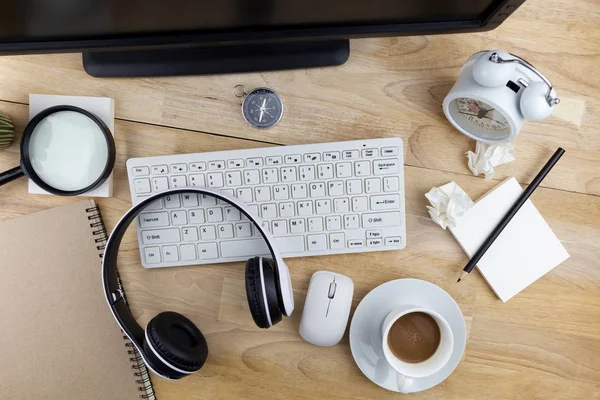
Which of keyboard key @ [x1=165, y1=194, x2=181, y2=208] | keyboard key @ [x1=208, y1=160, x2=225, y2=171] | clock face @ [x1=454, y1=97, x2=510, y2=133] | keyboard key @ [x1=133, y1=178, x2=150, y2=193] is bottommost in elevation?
keyboard key @ [x1=165, y1=194, x2=181, y2=208]

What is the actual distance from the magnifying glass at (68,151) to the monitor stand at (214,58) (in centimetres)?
7

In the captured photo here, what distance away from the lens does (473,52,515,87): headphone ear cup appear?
0.58 meters

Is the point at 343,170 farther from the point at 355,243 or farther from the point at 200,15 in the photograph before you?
the point at 200,15

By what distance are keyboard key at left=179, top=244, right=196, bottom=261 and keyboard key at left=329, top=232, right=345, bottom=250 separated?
7.0 inches

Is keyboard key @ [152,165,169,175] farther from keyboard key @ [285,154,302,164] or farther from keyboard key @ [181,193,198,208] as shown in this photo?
keyboard key @ [285,154,302,164]

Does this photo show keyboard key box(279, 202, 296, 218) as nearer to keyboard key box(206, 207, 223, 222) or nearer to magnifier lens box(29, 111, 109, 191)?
keyboard key box(206, 207, 223, 222)

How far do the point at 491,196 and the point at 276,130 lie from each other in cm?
29

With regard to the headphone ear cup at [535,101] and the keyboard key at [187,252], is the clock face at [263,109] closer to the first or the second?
the keyboard key at [187,252]

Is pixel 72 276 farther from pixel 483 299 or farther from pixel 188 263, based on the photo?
pixel 483 299

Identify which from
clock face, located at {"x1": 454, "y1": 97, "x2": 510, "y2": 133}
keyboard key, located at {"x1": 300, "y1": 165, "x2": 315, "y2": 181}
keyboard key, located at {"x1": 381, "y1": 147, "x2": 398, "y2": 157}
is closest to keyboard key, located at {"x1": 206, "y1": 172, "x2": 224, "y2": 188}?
keyboard key, located at {"x1": 300, "y1": 165, "x2": 315, "y2": 181}

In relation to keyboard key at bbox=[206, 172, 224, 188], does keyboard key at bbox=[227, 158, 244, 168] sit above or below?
above

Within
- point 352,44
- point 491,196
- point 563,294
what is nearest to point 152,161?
point 352,44

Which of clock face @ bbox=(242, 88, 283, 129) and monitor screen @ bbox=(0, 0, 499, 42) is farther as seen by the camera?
clock face @ bbox=(242, 88, 283, 129)

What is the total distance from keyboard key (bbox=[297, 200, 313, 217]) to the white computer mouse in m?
0.08
